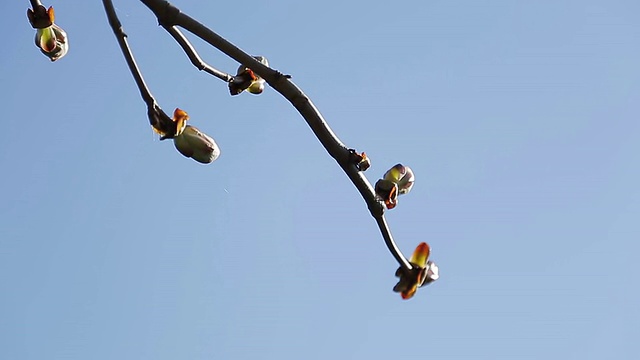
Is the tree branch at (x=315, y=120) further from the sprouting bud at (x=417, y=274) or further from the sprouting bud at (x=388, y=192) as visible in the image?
the sprouting bud at (x=388, y=192)

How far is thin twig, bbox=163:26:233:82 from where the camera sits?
0.91m

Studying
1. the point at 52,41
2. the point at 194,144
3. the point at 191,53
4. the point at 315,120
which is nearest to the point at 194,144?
the point at 194,144

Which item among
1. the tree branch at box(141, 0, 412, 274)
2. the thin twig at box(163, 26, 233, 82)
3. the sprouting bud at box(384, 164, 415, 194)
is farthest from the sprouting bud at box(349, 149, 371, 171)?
the thin twig at box(163, 26, 233, 82)

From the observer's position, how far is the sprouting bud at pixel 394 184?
3.03 ft

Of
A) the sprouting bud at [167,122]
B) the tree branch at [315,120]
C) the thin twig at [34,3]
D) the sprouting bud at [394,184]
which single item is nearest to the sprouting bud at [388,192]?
the sprouting bud at [394,184]

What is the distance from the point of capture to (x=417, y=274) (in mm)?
829

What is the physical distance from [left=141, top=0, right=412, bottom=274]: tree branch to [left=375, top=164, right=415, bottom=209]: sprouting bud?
0.10 meters

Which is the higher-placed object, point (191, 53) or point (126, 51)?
point (191, 53)

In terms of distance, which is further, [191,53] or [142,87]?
[191,53]

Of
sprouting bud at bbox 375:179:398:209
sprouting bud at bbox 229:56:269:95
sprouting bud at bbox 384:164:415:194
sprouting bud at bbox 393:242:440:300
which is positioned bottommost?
sprouting bud at bbox 393:242:440:300

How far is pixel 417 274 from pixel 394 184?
0.13m

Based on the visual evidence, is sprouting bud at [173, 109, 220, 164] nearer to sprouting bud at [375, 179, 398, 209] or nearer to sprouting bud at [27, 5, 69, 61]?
sprouting bud at [375, 179, 398, 209]

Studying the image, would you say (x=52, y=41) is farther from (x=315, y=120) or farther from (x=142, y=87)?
(x=315, y=120)

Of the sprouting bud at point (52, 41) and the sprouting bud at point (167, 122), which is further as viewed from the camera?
the sprouting bud at point (52, 41)
